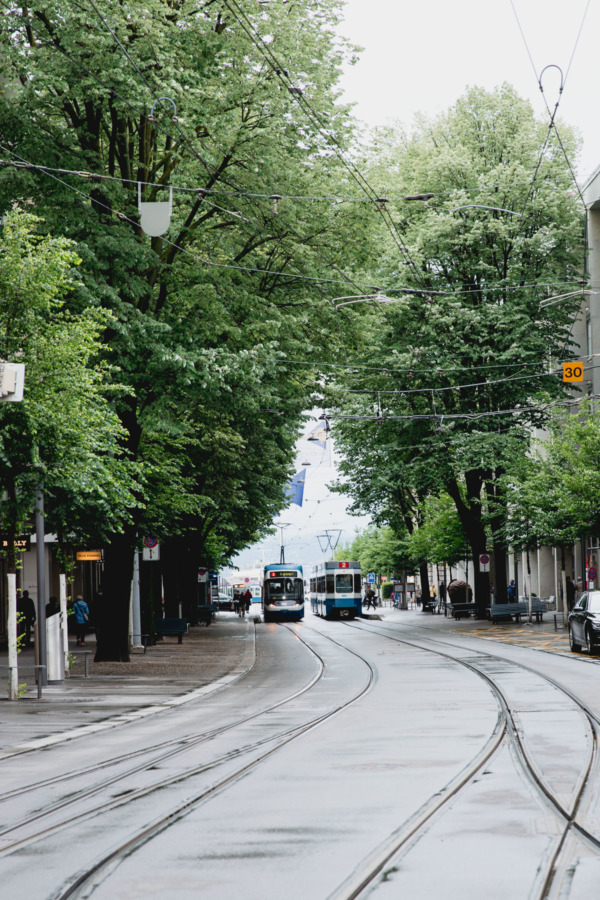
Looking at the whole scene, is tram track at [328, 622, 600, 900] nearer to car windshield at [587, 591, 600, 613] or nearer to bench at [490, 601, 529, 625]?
car windshield at [587, 591, 600, 613]

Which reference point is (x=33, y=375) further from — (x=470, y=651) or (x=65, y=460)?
(x=470, y=651)

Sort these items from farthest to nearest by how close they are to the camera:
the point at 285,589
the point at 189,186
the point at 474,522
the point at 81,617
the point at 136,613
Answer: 1. the point at 285,589
2. the point at 474,522
3. the point at 81,617
4. the point at 136,613
5. the point at 189,186

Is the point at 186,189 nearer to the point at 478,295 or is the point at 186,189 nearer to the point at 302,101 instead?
the point at 302,101

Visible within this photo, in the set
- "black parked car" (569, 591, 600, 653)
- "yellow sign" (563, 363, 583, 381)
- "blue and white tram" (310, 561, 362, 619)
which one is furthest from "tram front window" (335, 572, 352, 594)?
"black parked car" (569, 591, 600, 653)

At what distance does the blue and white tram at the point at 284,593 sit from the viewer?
65.2 meters

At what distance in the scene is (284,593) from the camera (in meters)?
65.5

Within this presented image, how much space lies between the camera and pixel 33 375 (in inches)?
674

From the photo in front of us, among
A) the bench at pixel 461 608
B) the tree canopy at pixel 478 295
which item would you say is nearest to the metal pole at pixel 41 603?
the tree canopy at pixel 478 295

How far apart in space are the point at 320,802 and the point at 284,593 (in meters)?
57.5

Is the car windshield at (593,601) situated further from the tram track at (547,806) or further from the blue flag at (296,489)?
the blue flag at (296,489)

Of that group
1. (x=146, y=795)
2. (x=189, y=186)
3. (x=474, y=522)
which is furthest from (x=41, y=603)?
(x=474, y=522)

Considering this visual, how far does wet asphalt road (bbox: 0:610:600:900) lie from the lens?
594 centimetres

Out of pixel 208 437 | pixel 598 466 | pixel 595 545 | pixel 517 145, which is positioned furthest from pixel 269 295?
A: pixel 595 545

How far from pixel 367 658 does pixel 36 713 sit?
12659 mm
